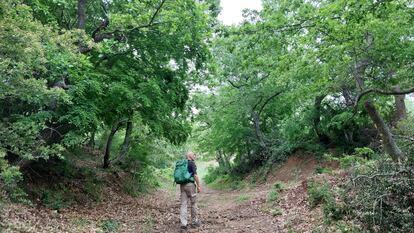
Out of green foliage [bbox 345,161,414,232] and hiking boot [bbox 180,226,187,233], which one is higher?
green foliage [bbox 345,161,414,232]

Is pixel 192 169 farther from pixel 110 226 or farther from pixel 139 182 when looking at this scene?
pixel 139 182

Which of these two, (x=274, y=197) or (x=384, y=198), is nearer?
(x=384, y=198)

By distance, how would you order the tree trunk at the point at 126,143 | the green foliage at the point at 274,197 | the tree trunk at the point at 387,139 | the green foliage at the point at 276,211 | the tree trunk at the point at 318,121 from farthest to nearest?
the tree trunk at the point at 318,121 → the tree trunk at the point at 126,143 → the green foliage at the point at 274,197 → the green foliage at the point at 276,211 → the tree trunk at the point at 387,139

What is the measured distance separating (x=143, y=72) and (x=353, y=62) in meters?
6.46

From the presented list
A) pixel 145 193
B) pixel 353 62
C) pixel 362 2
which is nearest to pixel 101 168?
pixel 145 193

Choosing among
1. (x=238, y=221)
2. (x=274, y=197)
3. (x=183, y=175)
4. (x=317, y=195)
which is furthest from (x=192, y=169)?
(x=274, y=197)

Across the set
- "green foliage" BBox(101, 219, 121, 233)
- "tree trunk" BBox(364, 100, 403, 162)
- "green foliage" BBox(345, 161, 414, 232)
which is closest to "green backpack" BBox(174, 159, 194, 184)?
"green foliage" BBox(101, 219, 121, 233)

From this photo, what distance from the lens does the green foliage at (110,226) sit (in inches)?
330

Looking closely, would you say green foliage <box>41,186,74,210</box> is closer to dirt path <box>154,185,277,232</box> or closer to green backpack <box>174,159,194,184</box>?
dirt path <box>154,185,277,232</box>

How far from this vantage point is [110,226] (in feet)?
28.1

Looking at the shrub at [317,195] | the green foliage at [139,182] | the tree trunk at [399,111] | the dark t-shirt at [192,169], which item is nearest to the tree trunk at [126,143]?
the green foliage at [139,182]

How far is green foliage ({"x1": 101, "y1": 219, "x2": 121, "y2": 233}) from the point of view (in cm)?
839

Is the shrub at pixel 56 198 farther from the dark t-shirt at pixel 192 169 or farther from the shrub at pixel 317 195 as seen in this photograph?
the shrub at pixel 317 195

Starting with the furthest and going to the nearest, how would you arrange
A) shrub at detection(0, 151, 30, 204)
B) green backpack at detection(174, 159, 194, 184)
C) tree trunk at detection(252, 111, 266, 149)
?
tree trunk at detection(252, 111, 266, 149)
green backpack at detection(174, 159, 194, 184)
shrub at detection(0, 151, 30, 204)
